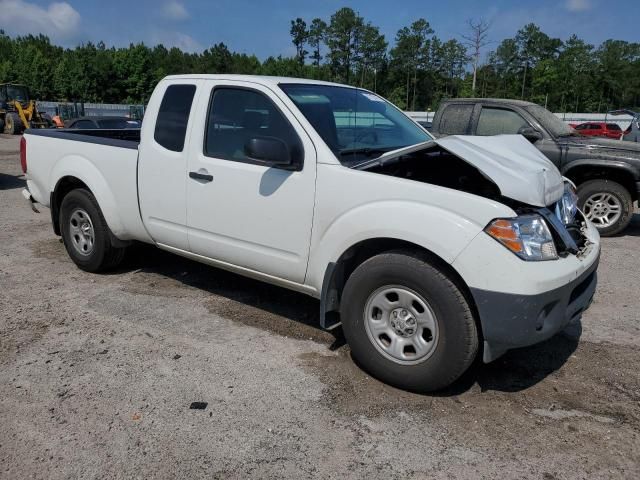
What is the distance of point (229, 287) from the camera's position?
5.23 m

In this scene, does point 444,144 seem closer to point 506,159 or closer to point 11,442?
point 506,159

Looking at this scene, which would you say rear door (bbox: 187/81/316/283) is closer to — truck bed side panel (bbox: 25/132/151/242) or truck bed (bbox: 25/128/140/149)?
truck bed side panel (bbox: 25/132/151/242)

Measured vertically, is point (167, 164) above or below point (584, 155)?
below

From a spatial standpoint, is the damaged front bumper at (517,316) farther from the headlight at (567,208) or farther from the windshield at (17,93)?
the windshield at (17,93)

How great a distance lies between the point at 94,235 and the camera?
520cm

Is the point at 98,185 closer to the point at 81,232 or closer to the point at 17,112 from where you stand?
the point at 81,232

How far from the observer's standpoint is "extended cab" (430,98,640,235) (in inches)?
301

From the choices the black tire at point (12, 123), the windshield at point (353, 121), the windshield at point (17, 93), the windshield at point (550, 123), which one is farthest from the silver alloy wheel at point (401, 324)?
the windshield at point (17, 93)

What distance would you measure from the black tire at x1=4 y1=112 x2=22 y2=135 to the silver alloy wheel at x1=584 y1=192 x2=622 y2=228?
29.1 metres

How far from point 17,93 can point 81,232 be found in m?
30.2

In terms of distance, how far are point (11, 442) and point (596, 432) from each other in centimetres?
311

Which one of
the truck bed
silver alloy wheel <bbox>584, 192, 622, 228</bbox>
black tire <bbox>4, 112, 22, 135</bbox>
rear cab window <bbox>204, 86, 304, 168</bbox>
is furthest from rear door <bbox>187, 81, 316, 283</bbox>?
black tire <bbox>4, 112, 22, 135</bbox>

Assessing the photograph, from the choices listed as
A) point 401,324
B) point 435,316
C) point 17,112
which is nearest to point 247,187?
point 401,324

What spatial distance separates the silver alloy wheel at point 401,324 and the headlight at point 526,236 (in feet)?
1.87
